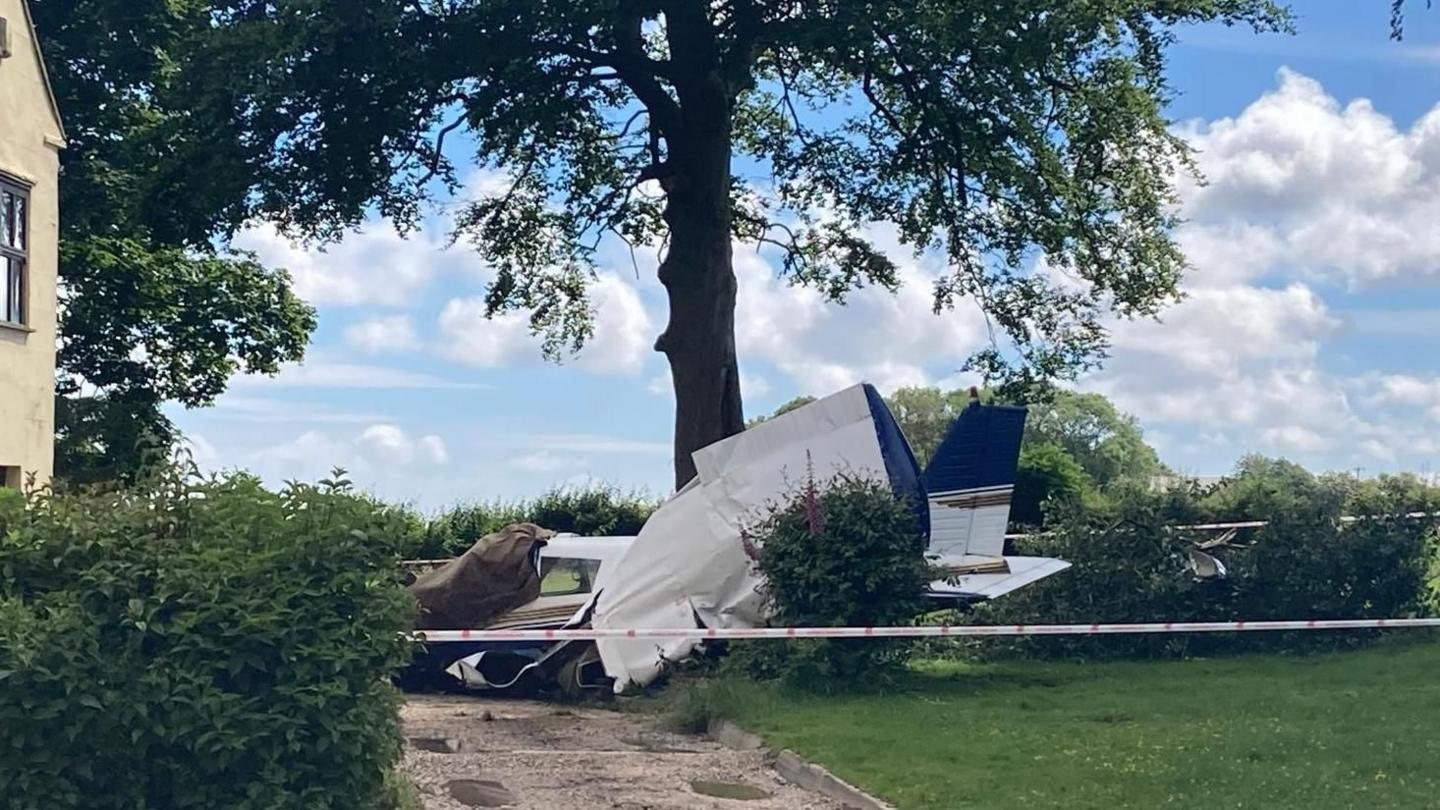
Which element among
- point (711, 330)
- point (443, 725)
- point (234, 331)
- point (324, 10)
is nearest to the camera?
point (443, 725)

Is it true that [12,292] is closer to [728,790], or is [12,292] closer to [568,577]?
[568,577]

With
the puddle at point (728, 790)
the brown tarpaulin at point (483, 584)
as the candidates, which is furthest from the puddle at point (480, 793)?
the brown tarpaulin at point (483, 584)

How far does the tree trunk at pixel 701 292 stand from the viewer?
73.8ft

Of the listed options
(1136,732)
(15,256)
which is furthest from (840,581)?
(15,256)

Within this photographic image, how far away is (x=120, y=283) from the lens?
31969mm

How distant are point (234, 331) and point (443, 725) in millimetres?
23140

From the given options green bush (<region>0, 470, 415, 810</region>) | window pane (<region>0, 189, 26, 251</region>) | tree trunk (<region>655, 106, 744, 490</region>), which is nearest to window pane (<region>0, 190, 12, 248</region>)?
window pane (<region>0, 189, 26, 251</region>)

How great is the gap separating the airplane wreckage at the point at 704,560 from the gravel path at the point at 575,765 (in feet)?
4.48

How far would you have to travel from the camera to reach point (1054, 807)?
8.75 m

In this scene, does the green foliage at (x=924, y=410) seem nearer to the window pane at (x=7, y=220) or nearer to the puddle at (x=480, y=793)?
the window pane at (x=7, y=220)

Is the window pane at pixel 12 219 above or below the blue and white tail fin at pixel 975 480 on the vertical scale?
above

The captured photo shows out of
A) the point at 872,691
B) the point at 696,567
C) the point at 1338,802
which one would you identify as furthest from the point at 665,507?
the point at 1338,802

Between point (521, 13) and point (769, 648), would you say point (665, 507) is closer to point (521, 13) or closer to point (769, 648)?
point (769, 648)

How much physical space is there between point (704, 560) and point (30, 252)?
10.6 metres
